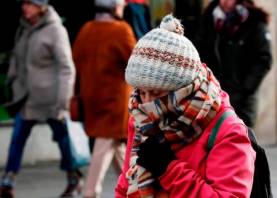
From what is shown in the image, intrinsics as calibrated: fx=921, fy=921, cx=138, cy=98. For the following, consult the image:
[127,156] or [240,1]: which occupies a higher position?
[127,156]

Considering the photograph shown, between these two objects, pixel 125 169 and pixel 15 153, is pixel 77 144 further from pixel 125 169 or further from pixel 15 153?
pixel 125 169

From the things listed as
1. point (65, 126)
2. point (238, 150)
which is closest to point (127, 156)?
point (238, 150)

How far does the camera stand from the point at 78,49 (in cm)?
722

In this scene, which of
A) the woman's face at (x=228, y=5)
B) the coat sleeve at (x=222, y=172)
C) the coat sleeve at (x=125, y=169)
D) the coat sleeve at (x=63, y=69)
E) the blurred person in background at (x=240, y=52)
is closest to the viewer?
the coat sleeve at (x=222, y=172)

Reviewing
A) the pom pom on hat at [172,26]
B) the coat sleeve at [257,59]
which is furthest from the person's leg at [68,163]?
the pom pom on hat at [172,26]

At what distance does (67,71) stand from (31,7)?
0.68m

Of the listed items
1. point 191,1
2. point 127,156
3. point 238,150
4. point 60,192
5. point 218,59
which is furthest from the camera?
point 191,1

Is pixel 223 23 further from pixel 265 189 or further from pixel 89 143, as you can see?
pixel 265 189

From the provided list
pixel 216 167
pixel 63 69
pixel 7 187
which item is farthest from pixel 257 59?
pixel 216 167

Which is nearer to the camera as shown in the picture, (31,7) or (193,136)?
(193,136)

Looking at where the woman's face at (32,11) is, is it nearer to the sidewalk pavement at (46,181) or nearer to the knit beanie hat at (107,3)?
the knit beanie hat at (107,3)

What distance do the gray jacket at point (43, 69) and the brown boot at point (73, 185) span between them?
→ 0.56m

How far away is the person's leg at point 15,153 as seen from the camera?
778cm

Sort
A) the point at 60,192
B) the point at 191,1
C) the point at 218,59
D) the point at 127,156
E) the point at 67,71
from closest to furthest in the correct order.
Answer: the point at 127,156 → the point at 218,59 → the point at 67,71 → the point at 60,192 → the point at 191,1
